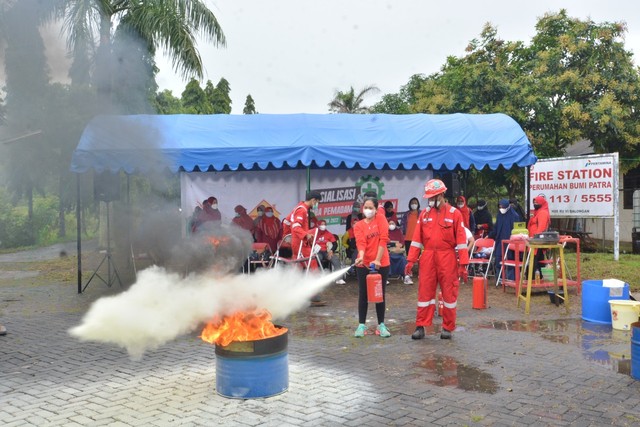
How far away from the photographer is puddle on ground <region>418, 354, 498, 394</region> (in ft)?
18.4

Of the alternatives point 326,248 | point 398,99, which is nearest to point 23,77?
point 326,248

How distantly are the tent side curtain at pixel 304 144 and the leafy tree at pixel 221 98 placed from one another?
26.4 meters

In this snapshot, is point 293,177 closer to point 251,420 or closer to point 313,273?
point 313,273

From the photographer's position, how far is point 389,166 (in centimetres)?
1226

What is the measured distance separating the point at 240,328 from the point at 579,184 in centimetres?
1303

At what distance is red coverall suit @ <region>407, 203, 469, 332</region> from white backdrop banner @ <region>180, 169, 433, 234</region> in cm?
656

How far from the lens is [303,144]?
470 inches

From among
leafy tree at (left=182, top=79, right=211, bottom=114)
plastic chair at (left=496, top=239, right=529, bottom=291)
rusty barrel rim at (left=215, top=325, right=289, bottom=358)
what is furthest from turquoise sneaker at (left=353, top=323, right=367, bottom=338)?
leafy tree at (left=182, top=79, right=211, bottom=114)

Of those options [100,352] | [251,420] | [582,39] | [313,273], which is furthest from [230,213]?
[582,39]

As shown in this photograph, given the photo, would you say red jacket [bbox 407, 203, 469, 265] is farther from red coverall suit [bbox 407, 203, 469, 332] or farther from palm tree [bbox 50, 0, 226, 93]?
palm tree [bbox 50, 0, 226, 93]

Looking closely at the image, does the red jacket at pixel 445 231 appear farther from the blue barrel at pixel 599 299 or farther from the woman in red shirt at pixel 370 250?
the blue barrel at pixel 599 299

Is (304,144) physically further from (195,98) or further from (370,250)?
(195,98)

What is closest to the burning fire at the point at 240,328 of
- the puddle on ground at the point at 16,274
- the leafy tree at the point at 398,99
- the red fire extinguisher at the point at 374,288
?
the red fire extinguisher at the point at 374,288

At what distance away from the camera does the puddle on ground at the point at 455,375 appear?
560cm
